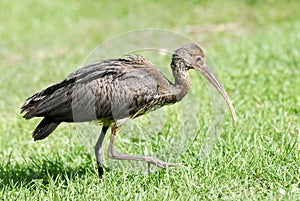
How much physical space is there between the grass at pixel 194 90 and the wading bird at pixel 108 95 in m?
0.43

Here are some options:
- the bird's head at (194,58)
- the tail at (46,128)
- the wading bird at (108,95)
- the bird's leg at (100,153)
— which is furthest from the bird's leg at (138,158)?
the bird's head at (194,58)

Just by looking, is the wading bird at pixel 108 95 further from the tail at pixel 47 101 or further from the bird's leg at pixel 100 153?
the bird's leg at pixel 100 153

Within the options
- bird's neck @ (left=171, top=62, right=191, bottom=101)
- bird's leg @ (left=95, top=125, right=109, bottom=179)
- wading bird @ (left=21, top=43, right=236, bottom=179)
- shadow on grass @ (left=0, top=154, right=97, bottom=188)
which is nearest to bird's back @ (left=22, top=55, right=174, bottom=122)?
wading bird @ (left=21, top=43, right=236, bottom=179)

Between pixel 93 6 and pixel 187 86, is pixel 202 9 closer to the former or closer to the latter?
pixel 93 6

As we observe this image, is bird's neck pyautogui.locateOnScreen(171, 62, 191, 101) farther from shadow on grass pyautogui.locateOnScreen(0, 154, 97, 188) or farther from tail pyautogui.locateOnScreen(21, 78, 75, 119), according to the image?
shadow on grass pyautogui.locateOnScreen(0, 154, 97, 188)

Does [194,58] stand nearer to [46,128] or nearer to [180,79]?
[180,79]

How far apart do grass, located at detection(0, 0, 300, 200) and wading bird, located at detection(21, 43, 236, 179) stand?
432mm

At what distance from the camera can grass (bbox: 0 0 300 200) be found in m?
4.52

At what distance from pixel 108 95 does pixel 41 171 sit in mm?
1018

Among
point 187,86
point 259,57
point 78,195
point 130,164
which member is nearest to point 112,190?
point 78,195

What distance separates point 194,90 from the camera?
25.4ft

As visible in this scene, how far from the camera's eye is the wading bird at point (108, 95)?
4766 millimetres

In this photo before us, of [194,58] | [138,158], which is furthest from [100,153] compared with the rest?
[194,58]

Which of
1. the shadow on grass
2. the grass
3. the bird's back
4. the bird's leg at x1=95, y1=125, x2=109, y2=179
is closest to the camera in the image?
the grass
